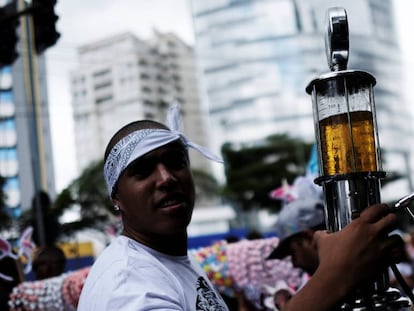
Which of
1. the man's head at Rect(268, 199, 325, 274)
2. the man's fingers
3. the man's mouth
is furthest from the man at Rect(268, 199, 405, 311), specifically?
the man's head at Rect(268, 199, 325, 274)

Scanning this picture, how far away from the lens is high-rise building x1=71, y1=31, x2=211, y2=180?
71.0 meters

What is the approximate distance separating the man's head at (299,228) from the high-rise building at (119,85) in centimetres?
6280

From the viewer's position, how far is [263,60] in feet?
243

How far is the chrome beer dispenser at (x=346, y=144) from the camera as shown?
1363mm

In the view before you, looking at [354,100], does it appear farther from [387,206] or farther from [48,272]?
[48,272]

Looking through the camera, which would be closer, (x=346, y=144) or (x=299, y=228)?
(x=346, y=144)

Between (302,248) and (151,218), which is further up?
(151,218)

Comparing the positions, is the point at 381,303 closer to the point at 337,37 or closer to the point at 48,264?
the point at 337,37

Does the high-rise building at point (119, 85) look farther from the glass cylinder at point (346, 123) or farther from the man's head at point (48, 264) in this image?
the glass cylinder at point (346, 123)

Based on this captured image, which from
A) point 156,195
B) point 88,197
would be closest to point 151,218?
point 156,195

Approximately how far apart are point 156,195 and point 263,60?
240 feet

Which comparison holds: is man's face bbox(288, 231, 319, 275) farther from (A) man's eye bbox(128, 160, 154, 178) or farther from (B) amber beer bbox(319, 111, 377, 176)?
(B) amber beer bbox(319, 111, 377, 176)

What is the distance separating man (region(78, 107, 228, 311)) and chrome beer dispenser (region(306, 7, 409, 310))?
1.70ft

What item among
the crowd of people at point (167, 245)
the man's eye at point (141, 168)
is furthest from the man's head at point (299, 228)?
the man's eye at point (141, 168)
